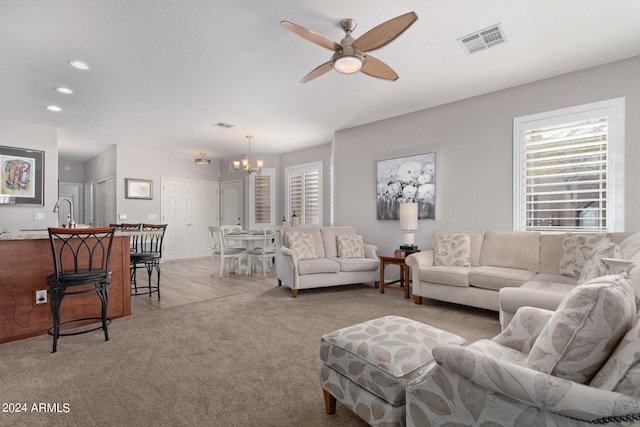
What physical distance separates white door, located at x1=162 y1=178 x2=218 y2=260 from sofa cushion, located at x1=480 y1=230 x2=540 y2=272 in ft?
22.6

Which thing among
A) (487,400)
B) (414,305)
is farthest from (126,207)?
(487,400)

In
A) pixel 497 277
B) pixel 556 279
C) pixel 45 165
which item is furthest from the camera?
pixel 45 165

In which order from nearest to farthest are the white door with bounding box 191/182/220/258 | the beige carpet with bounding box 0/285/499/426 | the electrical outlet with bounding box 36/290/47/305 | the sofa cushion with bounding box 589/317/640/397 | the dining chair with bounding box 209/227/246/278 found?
the sofa cushion with bounding box 589/317/640/397, the beige carpet with bounding box 0/285/499/426, the electrical outlet with bounding box 36/290/47/305, the dining chair with bounding box 209/227/246/278, the white door with bounding box 191/182/220/258

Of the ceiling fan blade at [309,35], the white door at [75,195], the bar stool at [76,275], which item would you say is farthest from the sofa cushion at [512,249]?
the white door at [75,195]

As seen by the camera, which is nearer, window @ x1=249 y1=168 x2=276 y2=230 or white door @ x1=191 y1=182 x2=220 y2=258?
window @ x1=249 y1=168 x2=276 y2=230

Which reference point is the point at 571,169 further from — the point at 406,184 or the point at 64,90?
the point at 64,90

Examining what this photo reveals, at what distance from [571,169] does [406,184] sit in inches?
81.5

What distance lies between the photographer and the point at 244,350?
2566 millimetres

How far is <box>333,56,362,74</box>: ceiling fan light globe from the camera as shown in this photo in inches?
97.5

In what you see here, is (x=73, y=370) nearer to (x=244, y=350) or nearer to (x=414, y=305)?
(x=244, y=350)

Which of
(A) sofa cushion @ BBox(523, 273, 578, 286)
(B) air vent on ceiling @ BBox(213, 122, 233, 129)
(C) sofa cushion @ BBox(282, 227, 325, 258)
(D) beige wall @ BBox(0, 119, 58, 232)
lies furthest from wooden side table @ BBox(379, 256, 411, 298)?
(D) beige wall @ BBox(0, 119, 58, 232)

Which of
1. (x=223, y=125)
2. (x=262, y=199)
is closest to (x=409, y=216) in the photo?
(x=223, y=125)

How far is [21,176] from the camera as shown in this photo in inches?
202

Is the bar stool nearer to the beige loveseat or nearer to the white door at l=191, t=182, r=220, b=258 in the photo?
the beige loveseat
